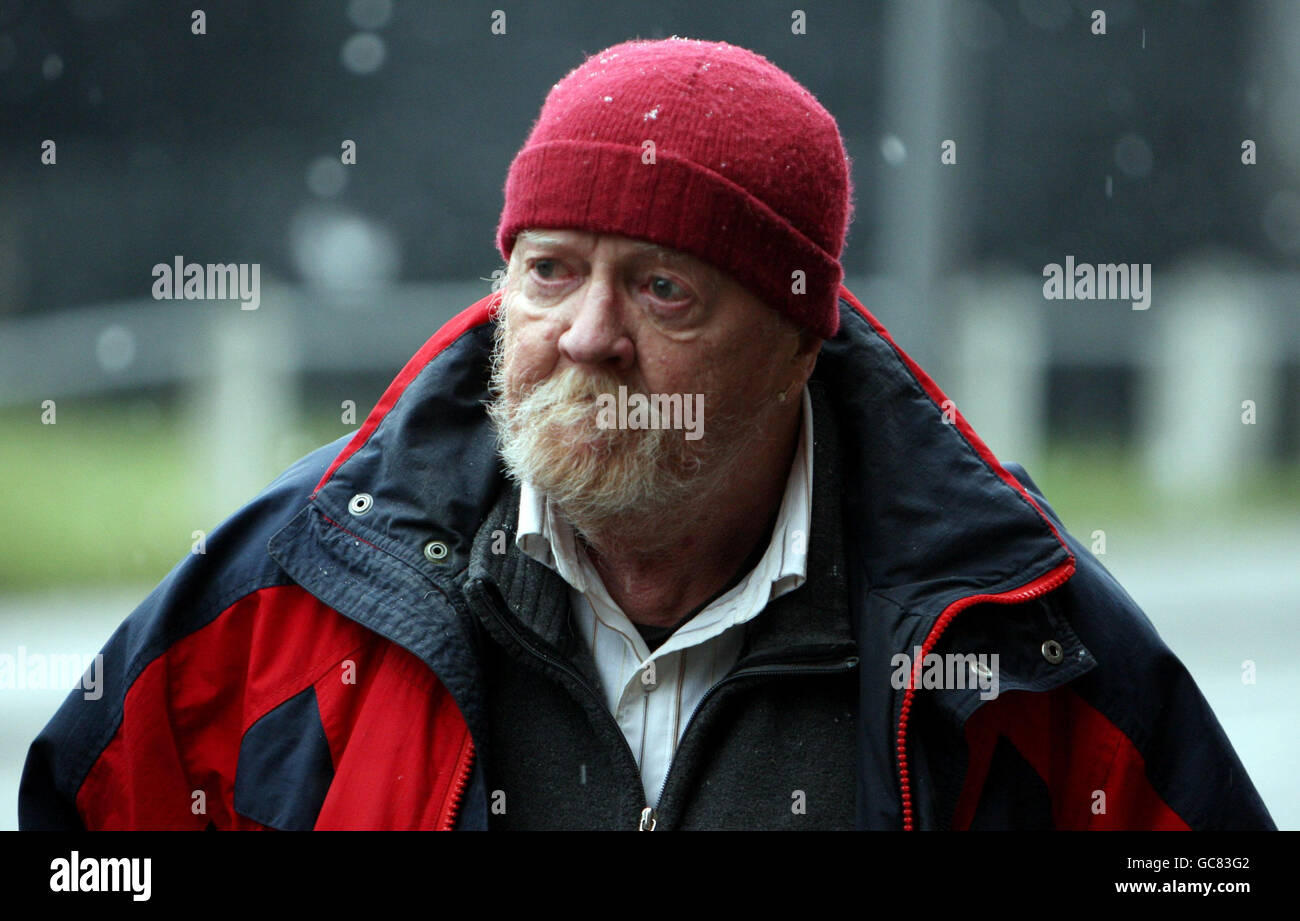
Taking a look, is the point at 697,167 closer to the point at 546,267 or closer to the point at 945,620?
the point at 546,267

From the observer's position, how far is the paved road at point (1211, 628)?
5488mm

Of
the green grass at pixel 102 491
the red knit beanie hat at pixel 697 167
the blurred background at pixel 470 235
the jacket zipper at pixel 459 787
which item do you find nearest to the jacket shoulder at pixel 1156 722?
the red knit beanie hat at pixel 697 167

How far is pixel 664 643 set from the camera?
7.52ft

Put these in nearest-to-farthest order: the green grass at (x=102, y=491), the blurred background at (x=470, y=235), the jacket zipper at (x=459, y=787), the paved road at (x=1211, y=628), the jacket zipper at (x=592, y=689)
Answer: the jacket zipper at (x=459, y=787)
the jacket zipper at (x=592, y=689)
the paved road at (x=1211, y=628)
the green grass at (x=102, y=491)
the blurred background at (x=470, y=235)

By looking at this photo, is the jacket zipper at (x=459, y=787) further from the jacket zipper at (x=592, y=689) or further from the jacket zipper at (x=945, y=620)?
the jacket zipper at (x=945, y=620)

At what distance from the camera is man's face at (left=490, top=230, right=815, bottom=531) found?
2225 mm

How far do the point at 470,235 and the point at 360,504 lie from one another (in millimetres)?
8691

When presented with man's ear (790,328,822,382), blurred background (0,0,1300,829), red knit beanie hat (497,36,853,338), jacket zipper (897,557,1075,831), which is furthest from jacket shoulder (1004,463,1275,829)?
blurred background (0,0,1300,829)

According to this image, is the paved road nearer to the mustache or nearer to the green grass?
the green grass

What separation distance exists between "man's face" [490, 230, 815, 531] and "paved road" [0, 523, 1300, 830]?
10.2 ft

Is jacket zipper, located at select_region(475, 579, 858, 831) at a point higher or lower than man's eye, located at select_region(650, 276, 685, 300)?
lower

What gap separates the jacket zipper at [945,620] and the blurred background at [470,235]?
5130 millimetres

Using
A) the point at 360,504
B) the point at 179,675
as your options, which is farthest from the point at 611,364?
the point at 179,675

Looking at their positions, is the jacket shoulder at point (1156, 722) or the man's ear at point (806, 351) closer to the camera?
the jacket shoulder at point (1156, 722)
